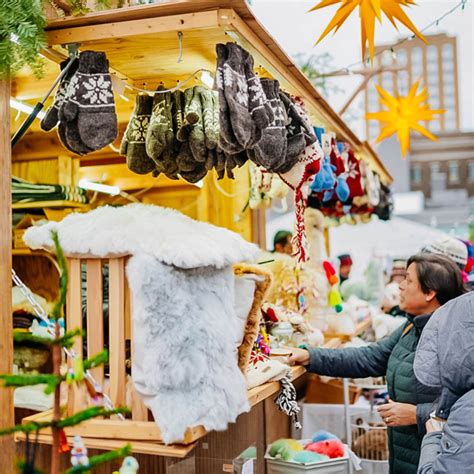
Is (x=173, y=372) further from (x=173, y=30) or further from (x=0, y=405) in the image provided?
(x=173, y=30)

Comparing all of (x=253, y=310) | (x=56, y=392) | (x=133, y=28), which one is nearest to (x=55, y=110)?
(x=133, y=28)

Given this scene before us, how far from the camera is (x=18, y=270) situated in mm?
4227

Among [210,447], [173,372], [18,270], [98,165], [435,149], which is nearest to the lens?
[173,372]

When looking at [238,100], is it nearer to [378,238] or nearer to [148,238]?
[148,238]

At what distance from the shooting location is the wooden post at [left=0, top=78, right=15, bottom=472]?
2102mm

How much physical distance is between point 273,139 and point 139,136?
553mm

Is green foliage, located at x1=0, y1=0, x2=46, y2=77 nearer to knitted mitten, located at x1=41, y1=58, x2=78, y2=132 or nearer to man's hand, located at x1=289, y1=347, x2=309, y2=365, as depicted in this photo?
knitted mitten, located at x1=41, y1=58, x2=78, y2=132

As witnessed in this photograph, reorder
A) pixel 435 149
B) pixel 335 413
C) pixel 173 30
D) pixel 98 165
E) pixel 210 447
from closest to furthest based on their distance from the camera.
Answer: pixel 173 30
pixel 210 447
pixel 335 413
pixel 98 165
pixel 435 149

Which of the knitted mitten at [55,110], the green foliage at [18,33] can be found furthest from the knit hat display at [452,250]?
the green foliage at [18,33]

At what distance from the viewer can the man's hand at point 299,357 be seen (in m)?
2.96

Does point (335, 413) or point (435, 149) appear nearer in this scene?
point (335, 413)

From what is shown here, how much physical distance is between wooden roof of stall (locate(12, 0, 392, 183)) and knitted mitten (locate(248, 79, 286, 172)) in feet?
0.36

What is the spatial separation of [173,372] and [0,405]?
2.13ft

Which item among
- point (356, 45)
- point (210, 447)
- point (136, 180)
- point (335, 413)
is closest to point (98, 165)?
point (136, 180)
